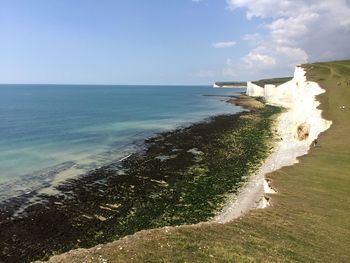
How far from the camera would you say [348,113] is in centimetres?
5581

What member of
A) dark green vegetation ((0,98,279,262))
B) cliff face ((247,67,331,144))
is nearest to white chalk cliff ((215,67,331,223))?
cliff face ((247,67,331,144))

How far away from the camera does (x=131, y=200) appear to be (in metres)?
32.2

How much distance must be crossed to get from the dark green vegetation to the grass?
25.3 ft

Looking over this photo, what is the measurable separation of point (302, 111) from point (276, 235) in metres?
61.2

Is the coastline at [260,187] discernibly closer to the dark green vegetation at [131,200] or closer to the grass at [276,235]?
the grass at [276,235]

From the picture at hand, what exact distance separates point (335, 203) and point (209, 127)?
55.4 meters

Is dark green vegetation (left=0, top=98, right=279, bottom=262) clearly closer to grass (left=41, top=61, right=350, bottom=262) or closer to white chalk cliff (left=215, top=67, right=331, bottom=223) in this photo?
white chalk cliff (left=215, top=67, right=331, bottom=223)

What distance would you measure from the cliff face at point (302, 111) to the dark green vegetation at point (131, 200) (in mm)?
6545

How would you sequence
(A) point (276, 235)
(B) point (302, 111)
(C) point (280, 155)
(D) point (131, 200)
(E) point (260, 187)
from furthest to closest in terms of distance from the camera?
(B) point (302, 111)
(C) point (280, 155)
(E) point (260, 187)
(D) point (131, 200)
(A) point (276, 235)

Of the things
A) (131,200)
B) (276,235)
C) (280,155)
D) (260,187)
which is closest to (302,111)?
(280,155)

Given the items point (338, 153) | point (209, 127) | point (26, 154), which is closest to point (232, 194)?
point (338, 153)

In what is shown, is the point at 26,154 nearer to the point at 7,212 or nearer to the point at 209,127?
the point at 7,212

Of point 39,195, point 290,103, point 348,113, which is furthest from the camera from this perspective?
point 290,103

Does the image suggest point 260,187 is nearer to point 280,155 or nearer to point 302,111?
point 280,155
